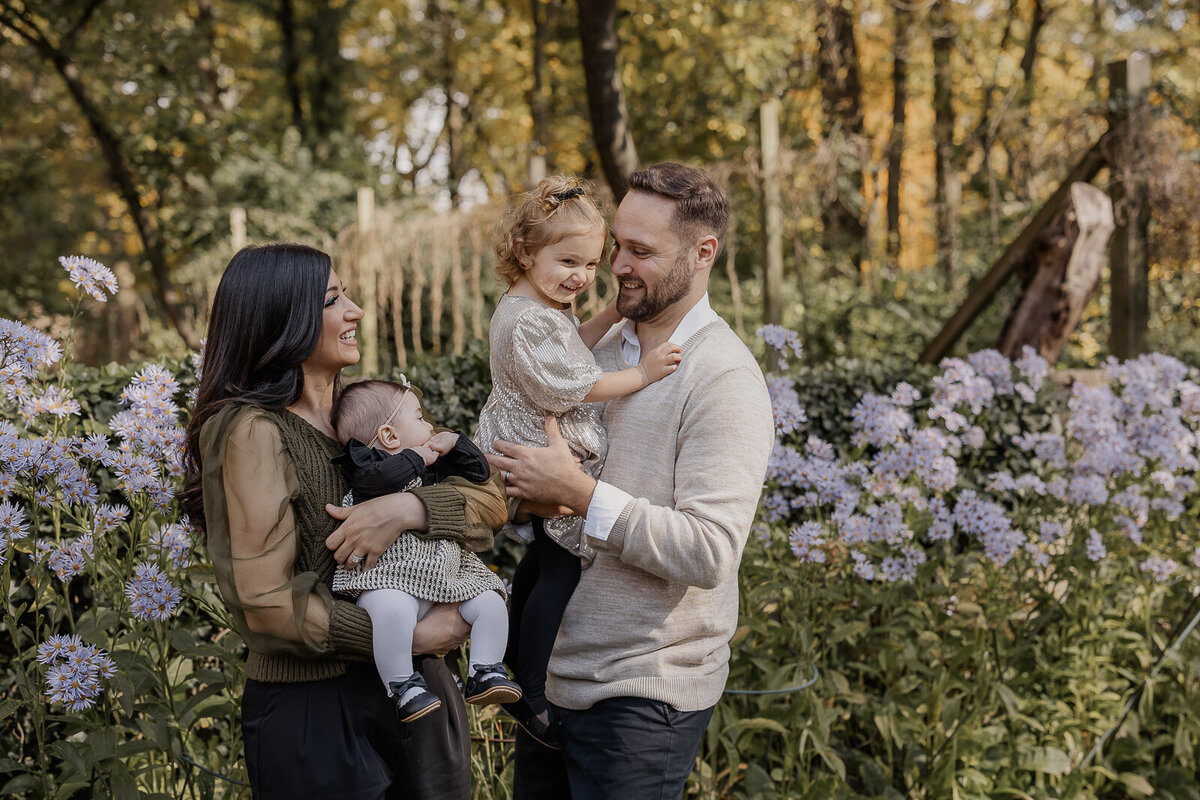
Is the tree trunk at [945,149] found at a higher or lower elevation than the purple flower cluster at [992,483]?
higher

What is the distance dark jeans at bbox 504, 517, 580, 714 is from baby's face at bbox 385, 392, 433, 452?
375 millimetres

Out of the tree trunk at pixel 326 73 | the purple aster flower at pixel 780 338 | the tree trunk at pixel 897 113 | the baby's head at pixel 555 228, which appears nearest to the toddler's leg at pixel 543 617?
the baby's head at pixel 555 228

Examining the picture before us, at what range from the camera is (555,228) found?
7.10ft

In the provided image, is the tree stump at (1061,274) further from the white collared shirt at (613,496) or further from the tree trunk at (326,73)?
the tree trunk at (326,73)

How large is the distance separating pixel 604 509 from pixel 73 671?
4.23 ft

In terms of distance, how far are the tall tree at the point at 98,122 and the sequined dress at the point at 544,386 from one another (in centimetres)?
835

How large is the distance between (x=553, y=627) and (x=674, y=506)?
0.38 meters

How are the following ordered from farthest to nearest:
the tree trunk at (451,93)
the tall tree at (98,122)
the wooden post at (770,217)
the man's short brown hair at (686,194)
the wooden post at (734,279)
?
the tree trunk at (451,93)
the tall tree at (98,122)
the wooden post at (734,279)
the wooden post at (770,217)
the man's short brown hair at (686,194)

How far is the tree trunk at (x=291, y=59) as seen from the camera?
14703mm

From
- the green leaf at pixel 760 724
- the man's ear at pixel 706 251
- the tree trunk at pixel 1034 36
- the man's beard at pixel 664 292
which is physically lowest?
the green leaf at pixel 760 724

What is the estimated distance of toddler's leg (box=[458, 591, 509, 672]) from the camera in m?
1.94

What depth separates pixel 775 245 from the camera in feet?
24.9

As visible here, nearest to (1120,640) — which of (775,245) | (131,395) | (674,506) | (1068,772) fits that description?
(1068,772)

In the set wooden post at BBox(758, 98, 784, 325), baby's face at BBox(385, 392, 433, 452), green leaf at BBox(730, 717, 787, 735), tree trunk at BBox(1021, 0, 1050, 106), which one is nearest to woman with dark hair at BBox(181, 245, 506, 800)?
baby's face at BBox(385, 392, 433, 452)
